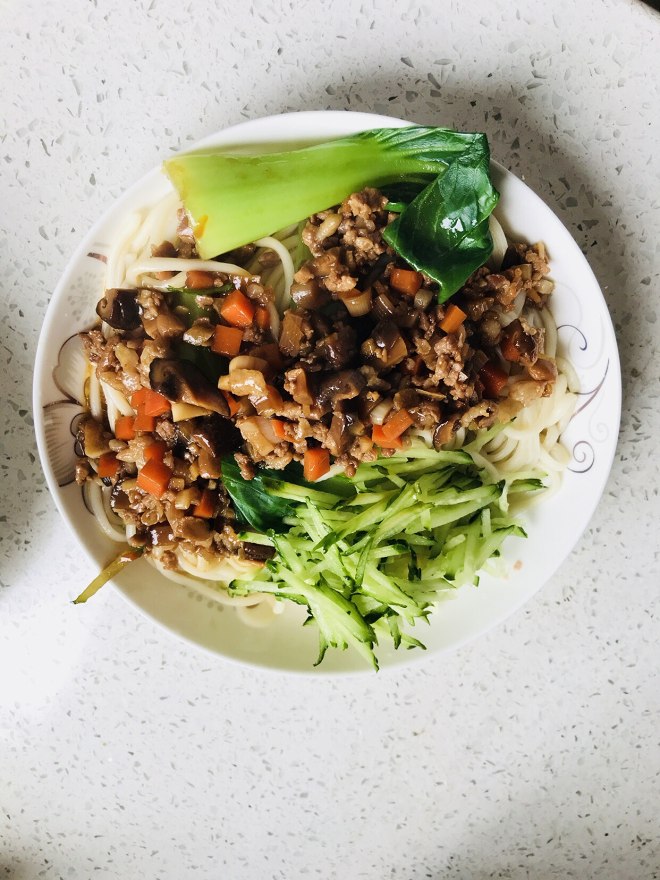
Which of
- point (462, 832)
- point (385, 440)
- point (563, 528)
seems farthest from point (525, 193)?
point (462, 832)

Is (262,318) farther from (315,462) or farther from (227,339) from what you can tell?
(315,462)

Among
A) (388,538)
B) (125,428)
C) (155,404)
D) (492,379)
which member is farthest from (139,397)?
(492,379)

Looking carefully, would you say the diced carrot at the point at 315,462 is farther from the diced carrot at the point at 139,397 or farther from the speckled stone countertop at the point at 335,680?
the speckled stone countertop at the point at 335,680

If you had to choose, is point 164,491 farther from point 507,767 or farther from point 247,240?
point 507,767

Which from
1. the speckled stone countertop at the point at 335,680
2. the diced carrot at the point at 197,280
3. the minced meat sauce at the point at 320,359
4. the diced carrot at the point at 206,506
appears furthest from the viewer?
the speckled stone countertop at the point at 335,680

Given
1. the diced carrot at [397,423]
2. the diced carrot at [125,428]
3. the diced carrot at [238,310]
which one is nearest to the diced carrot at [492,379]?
the diced carrot at [397,423]
